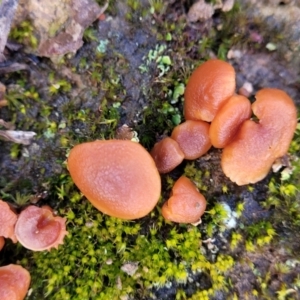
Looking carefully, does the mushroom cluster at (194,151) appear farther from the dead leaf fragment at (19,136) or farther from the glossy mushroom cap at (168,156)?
the dead leaf fragment at (19,136)

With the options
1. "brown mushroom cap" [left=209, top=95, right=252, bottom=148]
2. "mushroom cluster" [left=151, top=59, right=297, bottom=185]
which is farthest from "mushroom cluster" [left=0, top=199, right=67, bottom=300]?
"brown mushroom cap" [left=209, top=95, right=252, bottom=148]

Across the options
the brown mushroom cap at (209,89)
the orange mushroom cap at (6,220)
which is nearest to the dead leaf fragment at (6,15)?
the orange mushroom cap at (6,220)

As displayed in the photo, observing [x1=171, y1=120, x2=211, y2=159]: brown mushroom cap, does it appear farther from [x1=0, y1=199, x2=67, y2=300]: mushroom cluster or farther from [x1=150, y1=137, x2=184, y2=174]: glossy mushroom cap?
[x1=0, y1=199, x2=67, y2=300]: mushroom cluster

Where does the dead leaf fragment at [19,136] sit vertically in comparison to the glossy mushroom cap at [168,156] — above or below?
below

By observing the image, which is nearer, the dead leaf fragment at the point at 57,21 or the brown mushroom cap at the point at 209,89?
the brown mushroom cap at the point at 209,89

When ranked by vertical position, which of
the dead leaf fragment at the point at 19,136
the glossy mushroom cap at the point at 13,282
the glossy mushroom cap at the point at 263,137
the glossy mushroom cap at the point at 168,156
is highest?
the glossy mushroom cap at the point at 263,137

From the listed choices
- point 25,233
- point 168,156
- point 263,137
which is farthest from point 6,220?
point 263,137

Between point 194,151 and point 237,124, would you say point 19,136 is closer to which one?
point 194,151

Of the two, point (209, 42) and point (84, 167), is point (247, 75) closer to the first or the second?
point (209, 42)
